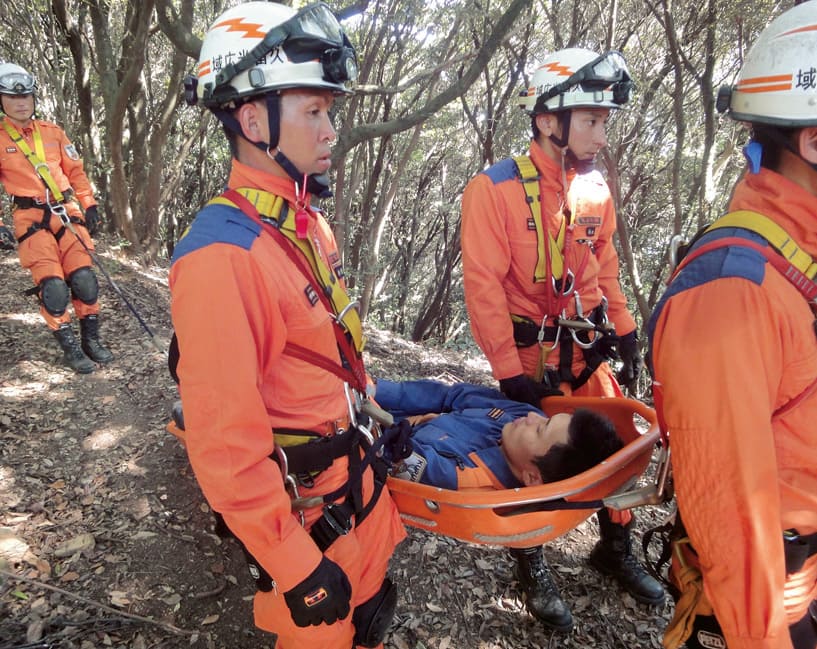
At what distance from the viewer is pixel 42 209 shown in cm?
548

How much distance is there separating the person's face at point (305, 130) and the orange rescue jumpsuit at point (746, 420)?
134 cm

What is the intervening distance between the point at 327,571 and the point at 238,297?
1027mm

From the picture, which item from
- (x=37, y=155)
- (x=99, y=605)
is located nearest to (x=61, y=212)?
(x=37, y=155)

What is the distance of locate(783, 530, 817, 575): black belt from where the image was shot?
1.67m

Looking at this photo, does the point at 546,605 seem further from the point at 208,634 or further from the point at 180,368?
the point at 180,368

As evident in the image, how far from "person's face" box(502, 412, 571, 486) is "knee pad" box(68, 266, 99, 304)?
5033 millimetres

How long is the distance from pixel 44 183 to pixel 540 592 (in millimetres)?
6107

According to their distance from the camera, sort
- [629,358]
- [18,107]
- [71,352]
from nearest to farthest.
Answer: [629,358] < [18,107] < [71,352]

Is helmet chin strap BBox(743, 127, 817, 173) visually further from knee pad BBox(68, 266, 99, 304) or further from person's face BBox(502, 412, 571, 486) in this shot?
knee pad BBox(68, 266, 99, 304)

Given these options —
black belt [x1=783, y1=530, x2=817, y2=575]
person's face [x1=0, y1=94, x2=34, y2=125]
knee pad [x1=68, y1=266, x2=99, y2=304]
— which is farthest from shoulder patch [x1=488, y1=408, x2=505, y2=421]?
person's face [x1=0, y1=94, x2=34, y2=125]

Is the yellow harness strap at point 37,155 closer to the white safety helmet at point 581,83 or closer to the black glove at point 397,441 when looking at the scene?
the white safety helmet at point 581,83

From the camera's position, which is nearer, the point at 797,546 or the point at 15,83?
the point at 797,546

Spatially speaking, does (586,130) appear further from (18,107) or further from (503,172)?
(18,107)

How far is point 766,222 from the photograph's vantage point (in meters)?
1.62
